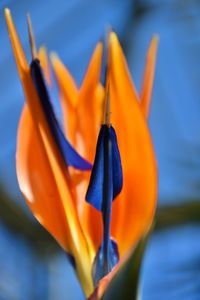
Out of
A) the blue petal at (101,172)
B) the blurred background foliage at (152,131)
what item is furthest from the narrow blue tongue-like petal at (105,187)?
the blurred background foliage at (152,131)

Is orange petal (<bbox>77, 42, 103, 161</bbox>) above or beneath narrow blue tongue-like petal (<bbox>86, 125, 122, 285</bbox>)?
above

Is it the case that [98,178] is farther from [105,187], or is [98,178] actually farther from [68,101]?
[68,101]

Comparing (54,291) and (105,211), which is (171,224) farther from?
(105,211)

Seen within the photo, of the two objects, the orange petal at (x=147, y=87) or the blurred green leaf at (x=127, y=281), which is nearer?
the blurred green leaf at (x=127, y=281)

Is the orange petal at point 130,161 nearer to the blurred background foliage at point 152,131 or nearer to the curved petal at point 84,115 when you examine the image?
the curved petal at point 84,115

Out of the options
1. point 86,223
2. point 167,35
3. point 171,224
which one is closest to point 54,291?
point 171,224

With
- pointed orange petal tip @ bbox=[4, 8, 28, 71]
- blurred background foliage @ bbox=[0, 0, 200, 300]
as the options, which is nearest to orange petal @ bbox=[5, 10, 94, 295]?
pointed orange petal tip @ bbox=[4, 8, 28, 71]

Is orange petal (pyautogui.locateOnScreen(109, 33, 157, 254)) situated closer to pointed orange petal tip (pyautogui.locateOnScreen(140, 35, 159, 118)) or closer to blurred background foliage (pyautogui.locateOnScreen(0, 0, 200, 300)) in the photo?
pointed orange petal tip (pyautogui.locateOnScreen(140, 35, 159, 118))

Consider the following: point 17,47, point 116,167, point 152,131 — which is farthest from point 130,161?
point 152,131
